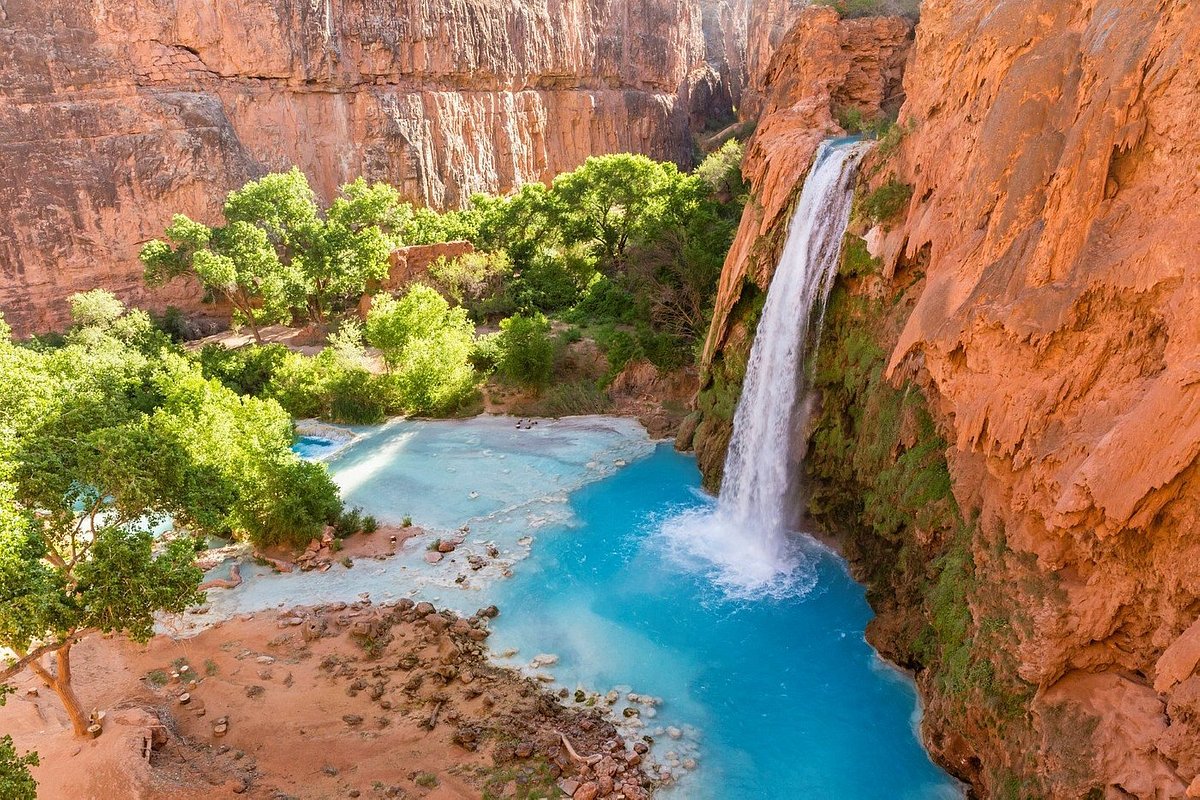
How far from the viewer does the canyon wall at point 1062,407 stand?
6.76m

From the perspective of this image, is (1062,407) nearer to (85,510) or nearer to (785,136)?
(85,510)

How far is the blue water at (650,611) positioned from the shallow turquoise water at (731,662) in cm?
3

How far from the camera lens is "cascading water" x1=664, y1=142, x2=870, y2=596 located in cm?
1587

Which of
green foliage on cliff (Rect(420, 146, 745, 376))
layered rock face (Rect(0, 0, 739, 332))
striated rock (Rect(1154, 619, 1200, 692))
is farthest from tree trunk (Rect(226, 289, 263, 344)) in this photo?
striated rock (Rect(1154, 619, 1200, 692))

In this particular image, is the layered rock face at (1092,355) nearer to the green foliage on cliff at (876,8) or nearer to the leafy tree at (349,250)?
the green foliage on cliff at (876,8)

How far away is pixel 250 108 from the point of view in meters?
38.5

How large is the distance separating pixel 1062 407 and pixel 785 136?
14261 millimetres

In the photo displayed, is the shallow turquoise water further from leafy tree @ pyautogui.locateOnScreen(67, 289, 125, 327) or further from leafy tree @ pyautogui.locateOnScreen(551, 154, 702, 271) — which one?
leafy tree @ pyautogui.locateOnScreen(67, 289, 125, 327)

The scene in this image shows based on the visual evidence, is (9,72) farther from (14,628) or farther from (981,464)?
(981,464)

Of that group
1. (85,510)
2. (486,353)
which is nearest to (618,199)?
(486,353)

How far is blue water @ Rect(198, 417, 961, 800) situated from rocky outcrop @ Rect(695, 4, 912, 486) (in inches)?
119

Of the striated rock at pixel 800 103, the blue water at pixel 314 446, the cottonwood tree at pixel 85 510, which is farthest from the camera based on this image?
the blue water at pixel 314 446

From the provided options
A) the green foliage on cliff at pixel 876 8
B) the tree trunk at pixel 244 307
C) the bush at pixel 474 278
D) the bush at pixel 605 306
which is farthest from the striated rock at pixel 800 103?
the tree trunk at pixel 244 307

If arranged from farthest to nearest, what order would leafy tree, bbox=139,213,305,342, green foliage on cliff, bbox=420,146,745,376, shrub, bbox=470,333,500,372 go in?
leafy tree, bbox=139,213,305,342 → shrub, bbox=470,333,500,372 → green foliage on cliff, bbox=420,146,745,376
